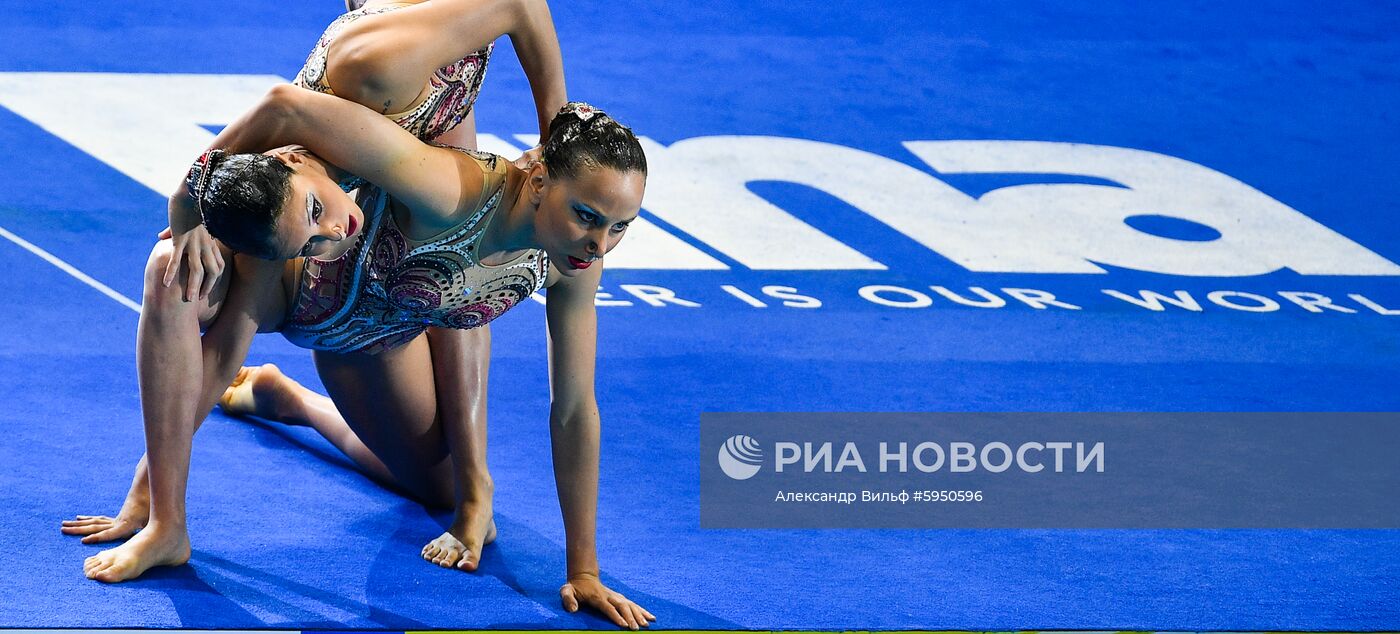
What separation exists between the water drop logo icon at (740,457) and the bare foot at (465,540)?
617 millimetres

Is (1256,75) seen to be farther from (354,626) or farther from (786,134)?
(354,626)

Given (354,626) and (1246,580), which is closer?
(354,626)

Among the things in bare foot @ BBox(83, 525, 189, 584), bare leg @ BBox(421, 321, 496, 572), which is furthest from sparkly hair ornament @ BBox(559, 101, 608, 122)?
bare foot @ BBox(83, 525, 189, 584)

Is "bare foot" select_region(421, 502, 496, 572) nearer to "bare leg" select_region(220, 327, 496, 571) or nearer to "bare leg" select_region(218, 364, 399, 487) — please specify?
"bare leg" select_region(220, 327, 496, 571)

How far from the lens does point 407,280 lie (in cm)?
308

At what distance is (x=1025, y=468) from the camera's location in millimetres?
3889

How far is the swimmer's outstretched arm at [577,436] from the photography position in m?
3.15

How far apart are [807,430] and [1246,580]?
43.6 inches

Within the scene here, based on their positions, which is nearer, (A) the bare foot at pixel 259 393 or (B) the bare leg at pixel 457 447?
(B) the bare leg at pixel 457 447

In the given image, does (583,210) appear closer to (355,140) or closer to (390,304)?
(355,140)

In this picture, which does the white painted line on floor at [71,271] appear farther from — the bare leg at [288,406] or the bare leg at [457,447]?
the bare leg at [457,447]

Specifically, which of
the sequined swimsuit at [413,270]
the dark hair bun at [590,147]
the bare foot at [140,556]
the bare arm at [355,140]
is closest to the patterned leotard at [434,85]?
the sequined swimsuit at [413,270]

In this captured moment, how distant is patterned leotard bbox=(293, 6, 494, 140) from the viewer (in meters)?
3.04

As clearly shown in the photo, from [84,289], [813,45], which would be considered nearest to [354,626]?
[84,289]
